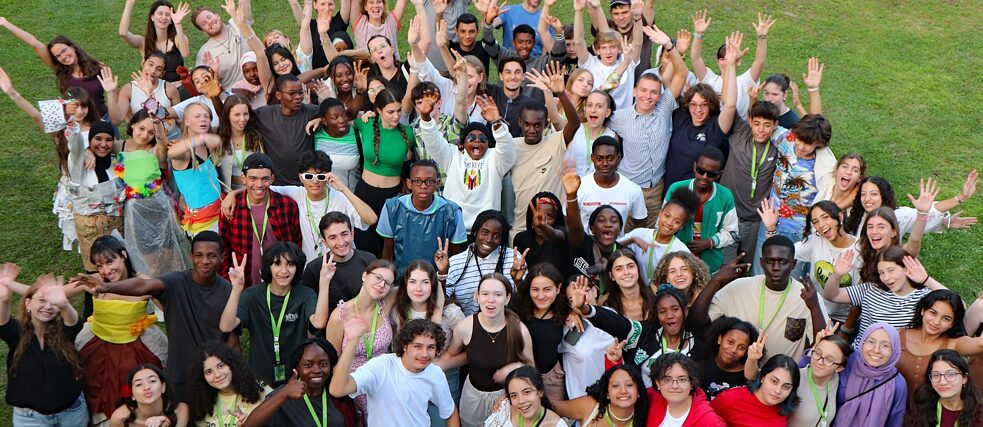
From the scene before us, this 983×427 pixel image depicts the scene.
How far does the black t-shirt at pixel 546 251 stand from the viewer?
26.9ft

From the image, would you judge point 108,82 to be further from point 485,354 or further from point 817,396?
point 817,396

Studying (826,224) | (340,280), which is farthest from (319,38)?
(826,224)

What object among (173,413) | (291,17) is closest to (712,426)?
(173,413)

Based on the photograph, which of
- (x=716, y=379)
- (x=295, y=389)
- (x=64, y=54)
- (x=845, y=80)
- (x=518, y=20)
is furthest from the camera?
(x=845, y=80)

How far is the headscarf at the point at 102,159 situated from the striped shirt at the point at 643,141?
462 cm

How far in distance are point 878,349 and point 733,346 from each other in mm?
949

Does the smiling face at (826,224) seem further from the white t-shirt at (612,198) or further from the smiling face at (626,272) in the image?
the smiling face at (626,272)

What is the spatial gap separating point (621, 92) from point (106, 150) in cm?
509

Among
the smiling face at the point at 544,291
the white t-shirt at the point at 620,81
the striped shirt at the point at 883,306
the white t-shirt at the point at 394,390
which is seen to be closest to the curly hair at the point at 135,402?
the white t-shirt at the point at 394,390

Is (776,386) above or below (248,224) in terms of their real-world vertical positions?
above

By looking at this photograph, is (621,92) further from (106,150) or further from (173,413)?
(173,413)

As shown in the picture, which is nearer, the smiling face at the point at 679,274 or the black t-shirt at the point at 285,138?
the smiling face at the point at 679,274

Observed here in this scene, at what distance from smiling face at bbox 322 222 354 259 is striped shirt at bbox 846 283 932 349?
3902mm

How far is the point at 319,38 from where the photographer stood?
38.2 feet
